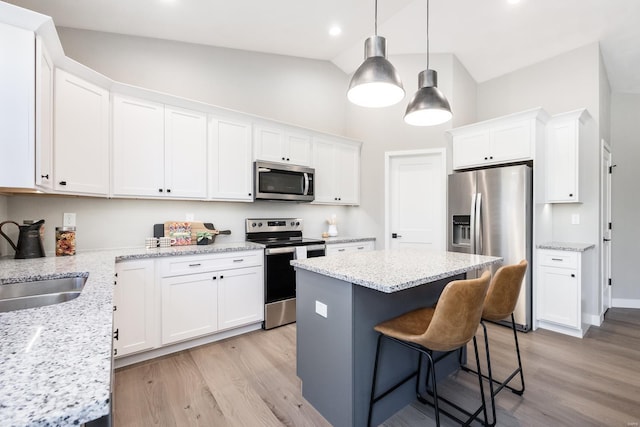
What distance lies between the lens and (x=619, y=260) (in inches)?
162

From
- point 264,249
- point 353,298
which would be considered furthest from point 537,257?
point 264,249

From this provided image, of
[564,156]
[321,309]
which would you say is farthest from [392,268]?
[564,156]

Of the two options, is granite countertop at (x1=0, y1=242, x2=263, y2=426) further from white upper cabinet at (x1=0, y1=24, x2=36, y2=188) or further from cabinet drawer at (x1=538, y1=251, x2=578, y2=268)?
cabinet drawer at (x1=538, y1=251, x2=578, y2=268)

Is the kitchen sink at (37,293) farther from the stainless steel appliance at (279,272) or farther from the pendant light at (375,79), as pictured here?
the pendant light at (375,79)

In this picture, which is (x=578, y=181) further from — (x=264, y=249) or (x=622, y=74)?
(x=264, y=249)

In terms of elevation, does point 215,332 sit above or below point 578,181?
below

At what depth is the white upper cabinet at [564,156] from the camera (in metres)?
3.28

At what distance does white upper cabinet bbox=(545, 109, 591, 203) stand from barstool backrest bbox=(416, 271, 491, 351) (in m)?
2.77

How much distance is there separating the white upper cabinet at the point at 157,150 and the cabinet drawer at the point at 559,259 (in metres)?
3.77

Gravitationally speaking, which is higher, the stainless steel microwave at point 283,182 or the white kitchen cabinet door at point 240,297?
the stainless steel microwave at point 283,182

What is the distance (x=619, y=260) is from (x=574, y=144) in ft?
6.96

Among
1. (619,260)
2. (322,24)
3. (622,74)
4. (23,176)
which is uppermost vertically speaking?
(322,24)

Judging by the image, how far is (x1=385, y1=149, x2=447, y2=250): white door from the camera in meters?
3.91

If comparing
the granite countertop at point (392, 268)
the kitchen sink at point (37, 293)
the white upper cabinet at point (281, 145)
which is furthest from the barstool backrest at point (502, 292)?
the white upper cabinet at point (281, 145)
